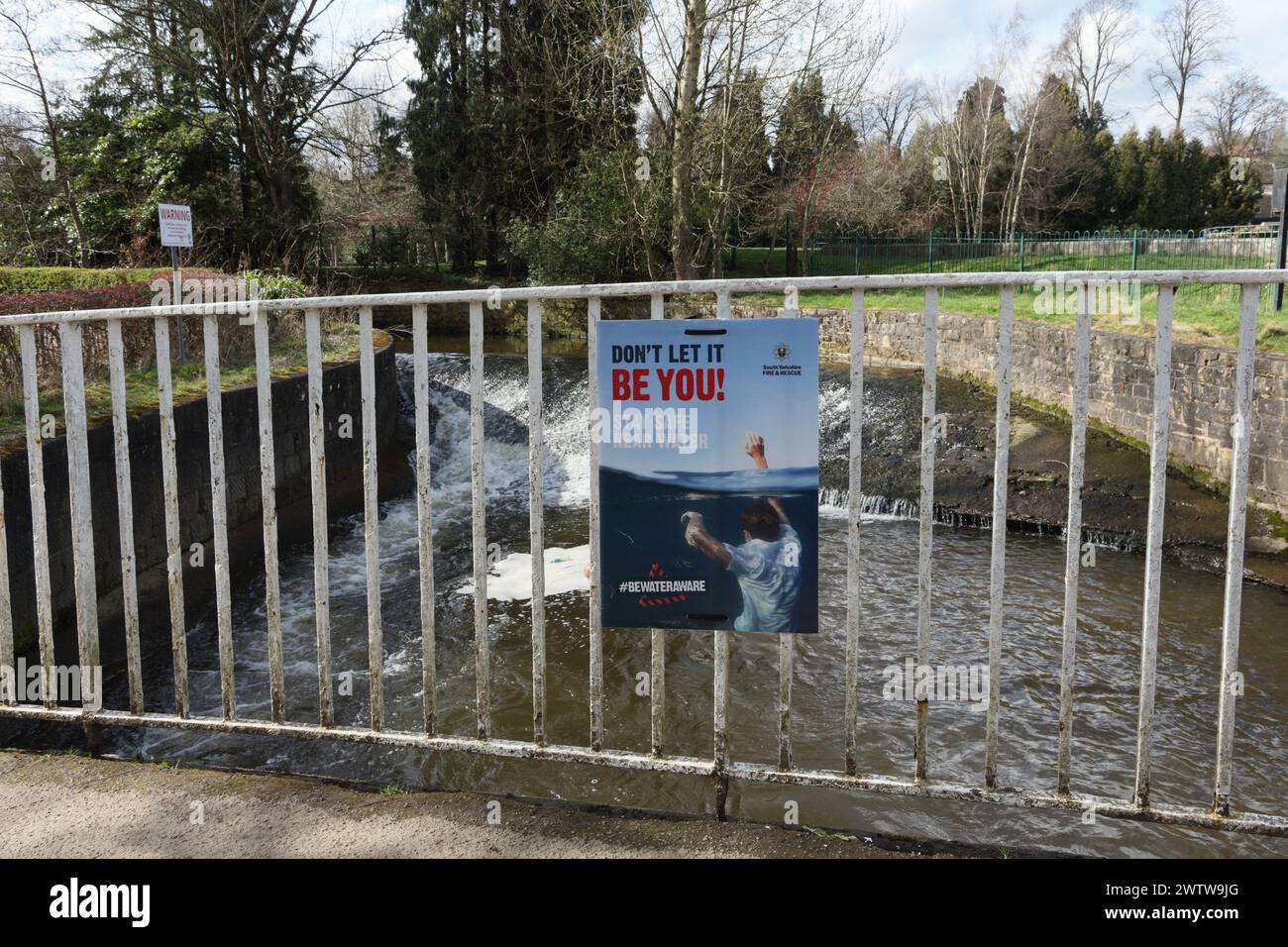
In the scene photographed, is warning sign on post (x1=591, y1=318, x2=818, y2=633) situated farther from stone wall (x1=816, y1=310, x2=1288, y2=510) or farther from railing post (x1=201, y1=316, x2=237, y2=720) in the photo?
stone wall (x1=816, y1=310, x2=1288, y2=510)

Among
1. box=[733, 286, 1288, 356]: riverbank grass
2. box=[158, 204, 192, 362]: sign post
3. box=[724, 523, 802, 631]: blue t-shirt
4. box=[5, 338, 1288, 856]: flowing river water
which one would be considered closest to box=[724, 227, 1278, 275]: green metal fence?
box=[733, 286, 1288, 356]: riverbank grass

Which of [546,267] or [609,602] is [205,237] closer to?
[546,267]

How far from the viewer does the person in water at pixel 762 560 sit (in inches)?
113

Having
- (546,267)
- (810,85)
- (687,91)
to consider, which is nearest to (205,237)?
(546,267)

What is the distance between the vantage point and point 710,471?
9.46 ft

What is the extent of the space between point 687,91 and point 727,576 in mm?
18799

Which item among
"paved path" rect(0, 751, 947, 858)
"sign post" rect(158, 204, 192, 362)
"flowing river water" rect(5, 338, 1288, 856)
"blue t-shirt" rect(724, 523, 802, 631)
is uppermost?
"sign post" rect(158, 204, 192, 362)

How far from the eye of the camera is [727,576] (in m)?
2.93

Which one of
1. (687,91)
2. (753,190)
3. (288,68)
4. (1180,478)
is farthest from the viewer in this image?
(753,190)

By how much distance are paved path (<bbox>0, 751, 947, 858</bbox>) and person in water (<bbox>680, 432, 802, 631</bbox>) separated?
63cm

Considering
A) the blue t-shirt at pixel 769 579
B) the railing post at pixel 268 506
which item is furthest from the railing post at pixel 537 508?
the railing post at pixel 268 506

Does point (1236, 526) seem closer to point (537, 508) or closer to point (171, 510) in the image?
point (537, 508)

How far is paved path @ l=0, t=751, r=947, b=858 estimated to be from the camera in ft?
9.20

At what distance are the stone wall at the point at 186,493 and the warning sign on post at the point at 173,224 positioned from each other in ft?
5.75
